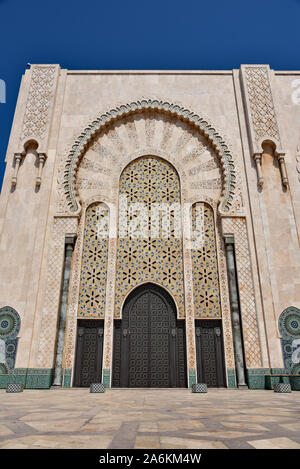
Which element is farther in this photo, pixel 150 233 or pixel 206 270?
pixel 150 233

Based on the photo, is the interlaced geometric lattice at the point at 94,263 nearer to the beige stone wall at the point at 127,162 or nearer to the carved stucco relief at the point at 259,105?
the beige stone wall at the point at 127,162

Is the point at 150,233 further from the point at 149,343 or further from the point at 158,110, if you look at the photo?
the point at 158,110

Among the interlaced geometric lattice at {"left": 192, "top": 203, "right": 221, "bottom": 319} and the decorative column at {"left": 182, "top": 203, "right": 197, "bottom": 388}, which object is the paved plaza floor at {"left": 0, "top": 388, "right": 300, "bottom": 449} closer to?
the decorative column at {"left": 182, "top": 203, "right": 197, "bottom": 388}

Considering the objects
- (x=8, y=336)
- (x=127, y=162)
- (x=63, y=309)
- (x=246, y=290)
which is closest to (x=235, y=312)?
(x=246, y=290)

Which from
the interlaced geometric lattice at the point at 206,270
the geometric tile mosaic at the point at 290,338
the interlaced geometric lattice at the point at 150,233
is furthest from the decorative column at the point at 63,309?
the geometric tile mosaic at the point at 290,338

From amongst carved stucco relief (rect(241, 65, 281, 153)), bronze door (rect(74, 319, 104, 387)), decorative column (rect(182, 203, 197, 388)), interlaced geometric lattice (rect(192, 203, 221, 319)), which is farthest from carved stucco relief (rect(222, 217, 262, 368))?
bronze door (rect(74, 319, 104, 387))

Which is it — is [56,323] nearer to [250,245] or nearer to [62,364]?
[62,364]
